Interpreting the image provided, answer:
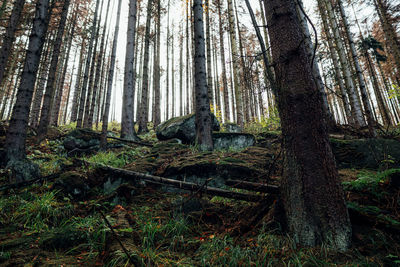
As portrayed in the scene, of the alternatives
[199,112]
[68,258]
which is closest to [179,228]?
[68,258]

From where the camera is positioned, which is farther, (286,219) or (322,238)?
(286,219)

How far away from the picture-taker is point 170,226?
2.31 metres

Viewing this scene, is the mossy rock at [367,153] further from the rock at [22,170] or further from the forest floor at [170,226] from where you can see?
the rock at [22,170]

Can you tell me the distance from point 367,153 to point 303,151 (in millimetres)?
2818

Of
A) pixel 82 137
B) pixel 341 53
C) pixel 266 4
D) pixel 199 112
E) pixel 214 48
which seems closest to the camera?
pixel 266 4

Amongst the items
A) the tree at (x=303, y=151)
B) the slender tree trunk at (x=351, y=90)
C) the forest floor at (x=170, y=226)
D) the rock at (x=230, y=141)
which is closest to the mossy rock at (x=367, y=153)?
the forest floor at (x=170, y=226)

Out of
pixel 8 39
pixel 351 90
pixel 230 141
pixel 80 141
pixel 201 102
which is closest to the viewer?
pixel 201 102

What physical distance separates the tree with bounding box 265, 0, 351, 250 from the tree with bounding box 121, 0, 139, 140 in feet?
23.1

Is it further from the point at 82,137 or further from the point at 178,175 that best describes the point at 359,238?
the point at 82,137

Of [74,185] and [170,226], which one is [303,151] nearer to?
[170,226]

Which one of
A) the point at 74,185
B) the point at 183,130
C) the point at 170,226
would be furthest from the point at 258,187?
the point at 183,130

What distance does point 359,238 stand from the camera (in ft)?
5.46

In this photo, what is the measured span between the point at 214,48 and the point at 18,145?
18.4m

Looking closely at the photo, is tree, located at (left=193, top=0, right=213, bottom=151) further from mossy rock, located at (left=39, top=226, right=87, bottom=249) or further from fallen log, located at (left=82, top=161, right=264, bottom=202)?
mossy rock, located at (left=39, top=226, right=87, bottom=249)
